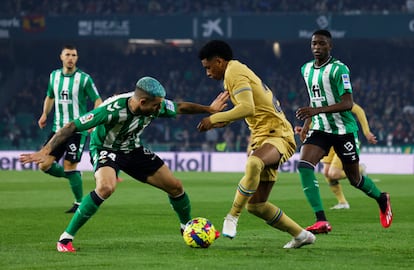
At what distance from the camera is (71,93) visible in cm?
1461

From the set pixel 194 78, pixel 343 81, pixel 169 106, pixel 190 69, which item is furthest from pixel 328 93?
pixel 190 69

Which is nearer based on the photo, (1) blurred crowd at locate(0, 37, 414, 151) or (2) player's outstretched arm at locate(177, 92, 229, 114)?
(2) player's outstretched arm at locate(177, 92, 229, 114)

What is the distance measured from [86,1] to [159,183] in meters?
34.9

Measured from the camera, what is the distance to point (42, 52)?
1839 inches

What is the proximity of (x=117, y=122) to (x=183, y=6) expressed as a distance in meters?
34.5

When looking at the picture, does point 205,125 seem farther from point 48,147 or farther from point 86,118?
point 48,147

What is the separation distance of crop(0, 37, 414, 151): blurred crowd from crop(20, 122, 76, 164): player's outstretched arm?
29.0 m

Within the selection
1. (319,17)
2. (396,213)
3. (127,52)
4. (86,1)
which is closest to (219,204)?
(396,213)

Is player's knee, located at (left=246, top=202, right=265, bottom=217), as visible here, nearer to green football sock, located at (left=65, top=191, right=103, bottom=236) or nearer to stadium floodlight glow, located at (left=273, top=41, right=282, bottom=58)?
green football sock, located at (left=65, top=191, right=103, bottom=236)

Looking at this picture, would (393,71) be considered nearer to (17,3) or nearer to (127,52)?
(127,52)

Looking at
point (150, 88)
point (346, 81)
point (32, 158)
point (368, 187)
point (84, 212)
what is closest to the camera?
point (32, 158)

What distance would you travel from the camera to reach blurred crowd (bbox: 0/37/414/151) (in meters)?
39.8

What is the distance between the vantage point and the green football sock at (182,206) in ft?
31.7

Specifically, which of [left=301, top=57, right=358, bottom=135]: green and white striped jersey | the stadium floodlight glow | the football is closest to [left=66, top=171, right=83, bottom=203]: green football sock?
[left=301, top=57, right=358, bottom=135]: green and white striped jersey
